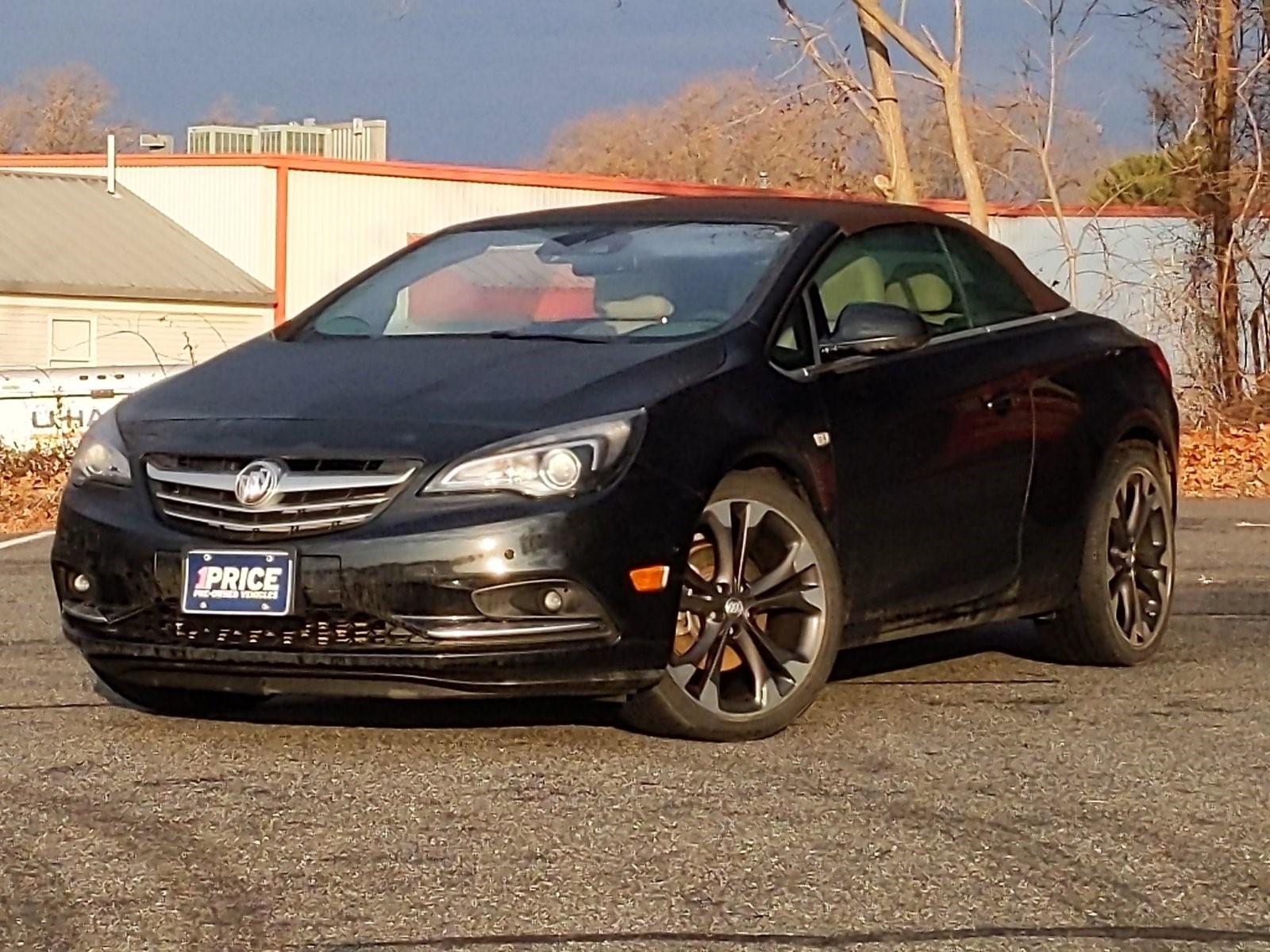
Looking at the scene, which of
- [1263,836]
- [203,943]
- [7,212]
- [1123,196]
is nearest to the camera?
[203,943]

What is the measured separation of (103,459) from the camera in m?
6.25

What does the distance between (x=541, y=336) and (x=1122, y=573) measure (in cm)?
237

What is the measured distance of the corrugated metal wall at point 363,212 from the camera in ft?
144

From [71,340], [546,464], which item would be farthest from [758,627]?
[71,340]

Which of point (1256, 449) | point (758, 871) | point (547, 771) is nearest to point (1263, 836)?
point (758, 871)

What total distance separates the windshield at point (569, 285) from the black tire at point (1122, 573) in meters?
1.54

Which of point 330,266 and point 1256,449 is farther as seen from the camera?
point 330,266

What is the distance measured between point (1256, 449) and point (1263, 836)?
593 inches

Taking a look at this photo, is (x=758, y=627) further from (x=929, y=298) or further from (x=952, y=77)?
(x=952, y=77)

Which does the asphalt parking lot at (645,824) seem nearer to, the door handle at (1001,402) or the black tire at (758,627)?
the black tire at (758,627)

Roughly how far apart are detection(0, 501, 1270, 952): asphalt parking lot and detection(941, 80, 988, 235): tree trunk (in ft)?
50.6

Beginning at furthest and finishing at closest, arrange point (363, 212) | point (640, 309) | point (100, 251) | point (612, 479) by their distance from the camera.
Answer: point (363, 212), point (100, 251), point (640, 309), point (612, 479)

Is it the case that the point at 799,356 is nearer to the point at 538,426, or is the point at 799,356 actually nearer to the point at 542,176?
the point at 538,426

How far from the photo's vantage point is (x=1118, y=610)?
7730 mm
